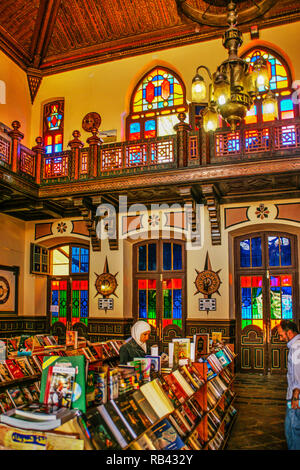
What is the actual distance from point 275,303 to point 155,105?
566 cm

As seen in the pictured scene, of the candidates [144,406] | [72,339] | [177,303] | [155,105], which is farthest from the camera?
[155,105]

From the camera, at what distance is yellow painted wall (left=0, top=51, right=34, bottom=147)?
10430 mm

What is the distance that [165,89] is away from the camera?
1059 cm

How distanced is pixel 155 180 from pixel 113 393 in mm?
6171

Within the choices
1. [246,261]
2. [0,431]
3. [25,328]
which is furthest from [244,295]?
[0,431]

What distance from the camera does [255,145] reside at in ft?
27.4

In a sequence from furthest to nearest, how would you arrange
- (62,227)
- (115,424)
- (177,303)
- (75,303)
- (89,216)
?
(75,303) → (62,227) → (177,303) → (89,216) → (115,424)

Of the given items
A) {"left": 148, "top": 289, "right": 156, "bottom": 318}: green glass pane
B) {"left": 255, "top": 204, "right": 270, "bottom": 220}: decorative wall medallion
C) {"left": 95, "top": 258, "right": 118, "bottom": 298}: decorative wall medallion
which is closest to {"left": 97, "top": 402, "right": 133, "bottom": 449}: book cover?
{"left": 255, "top": 204, "right": 270, "bottom": 220}: decorative wall medallion

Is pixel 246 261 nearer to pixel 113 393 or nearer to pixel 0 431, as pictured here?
pixel 113 393

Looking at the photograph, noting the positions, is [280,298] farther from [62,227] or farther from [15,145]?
[15,145]

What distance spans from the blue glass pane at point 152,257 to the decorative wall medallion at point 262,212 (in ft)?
8.80

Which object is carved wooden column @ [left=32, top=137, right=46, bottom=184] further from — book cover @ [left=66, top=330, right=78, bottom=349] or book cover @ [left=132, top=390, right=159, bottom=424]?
book cover @ [left=132, top=390, right=159, bottom=424]

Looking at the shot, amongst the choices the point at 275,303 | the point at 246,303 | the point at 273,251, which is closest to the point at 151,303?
the point at 246,303

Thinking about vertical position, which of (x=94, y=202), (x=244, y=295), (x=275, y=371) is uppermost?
(x=94, y=202)
